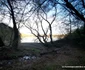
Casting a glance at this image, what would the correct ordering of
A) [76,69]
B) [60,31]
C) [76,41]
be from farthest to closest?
[60,31] → [76,41] → [76,69]

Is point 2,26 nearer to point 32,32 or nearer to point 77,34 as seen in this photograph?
point 32,32

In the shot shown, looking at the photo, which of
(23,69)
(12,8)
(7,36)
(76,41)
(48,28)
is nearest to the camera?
(23,69)

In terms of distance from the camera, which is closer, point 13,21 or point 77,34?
point 77,34

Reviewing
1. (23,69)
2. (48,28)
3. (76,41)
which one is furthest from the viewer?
(48,28)

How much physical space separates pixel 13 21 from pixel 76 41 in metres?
9.37

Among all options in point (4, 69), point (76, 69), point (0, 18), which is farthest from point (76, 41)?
point (0, 18)

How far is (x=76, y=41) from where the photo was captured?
500 inches

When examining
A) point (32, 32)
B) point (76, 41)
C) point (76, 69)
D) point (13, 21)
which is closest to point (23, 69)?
point (76, 69)

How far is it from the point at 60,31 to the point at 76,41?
17.6ft

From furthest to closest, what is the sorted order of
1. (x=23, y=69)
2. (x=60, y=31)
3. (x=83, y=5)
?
(x=60, y=31), (x=83, y=5), (x=23, y=69)

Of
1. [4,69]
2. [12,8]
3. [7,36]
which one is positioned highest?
[12,8]

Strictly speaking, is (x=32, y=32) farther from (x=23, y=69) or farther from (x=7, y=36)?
(x=23, y=69)

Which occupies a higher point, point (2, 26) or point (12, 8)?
point (12, 8)

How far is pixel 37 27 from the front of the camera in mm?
20812
